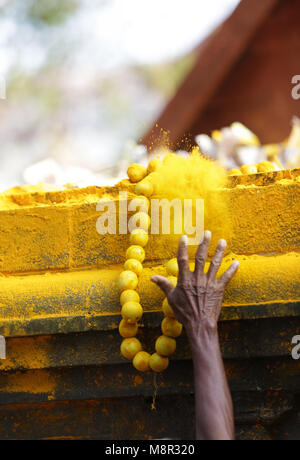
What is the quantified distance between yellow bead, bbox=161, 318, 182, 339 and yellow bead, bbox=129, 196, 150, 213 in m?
0.42

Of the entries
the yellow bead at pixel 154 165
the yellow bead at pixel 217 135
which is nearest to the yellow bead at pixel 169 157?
the yellow bead at pixel 154 165

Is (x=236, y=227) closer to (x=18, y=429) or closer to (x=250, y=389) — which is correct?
(x=250, y=389)

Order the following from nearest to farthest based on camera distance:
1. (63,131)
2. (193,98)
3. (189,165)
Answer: (189,165)
(193,98)
(63,131)

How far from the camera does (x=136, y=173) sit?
169cm

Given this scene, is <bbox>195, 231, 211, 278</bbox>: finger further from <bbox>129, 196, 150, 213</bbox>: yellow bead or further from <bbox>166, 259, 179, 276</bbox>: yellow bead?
<bbox>129, 196, 150, 213</bbox>: yellow bead

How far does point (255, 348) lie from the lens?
137 cm

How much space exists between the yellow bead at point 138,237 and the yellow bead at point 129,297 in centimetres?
19

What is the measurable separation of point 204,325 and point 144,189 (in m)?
0.57

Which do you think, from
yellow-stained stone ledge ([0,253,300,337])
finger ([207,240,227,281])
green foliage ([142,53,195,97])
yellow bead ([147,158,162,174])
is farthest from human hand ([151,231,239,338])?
green foliage ([142,53,195,97])

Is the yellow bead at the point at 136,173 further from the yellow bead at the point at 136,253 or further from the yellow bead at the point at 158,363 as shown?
the yellow bead at the point at 158,363

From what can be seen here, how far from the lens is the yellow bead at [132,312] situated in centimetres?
134

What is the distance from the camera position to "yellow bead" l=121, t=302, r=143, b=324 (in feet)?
4.39

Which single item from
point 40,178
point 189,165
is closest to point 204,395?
point 189,165
